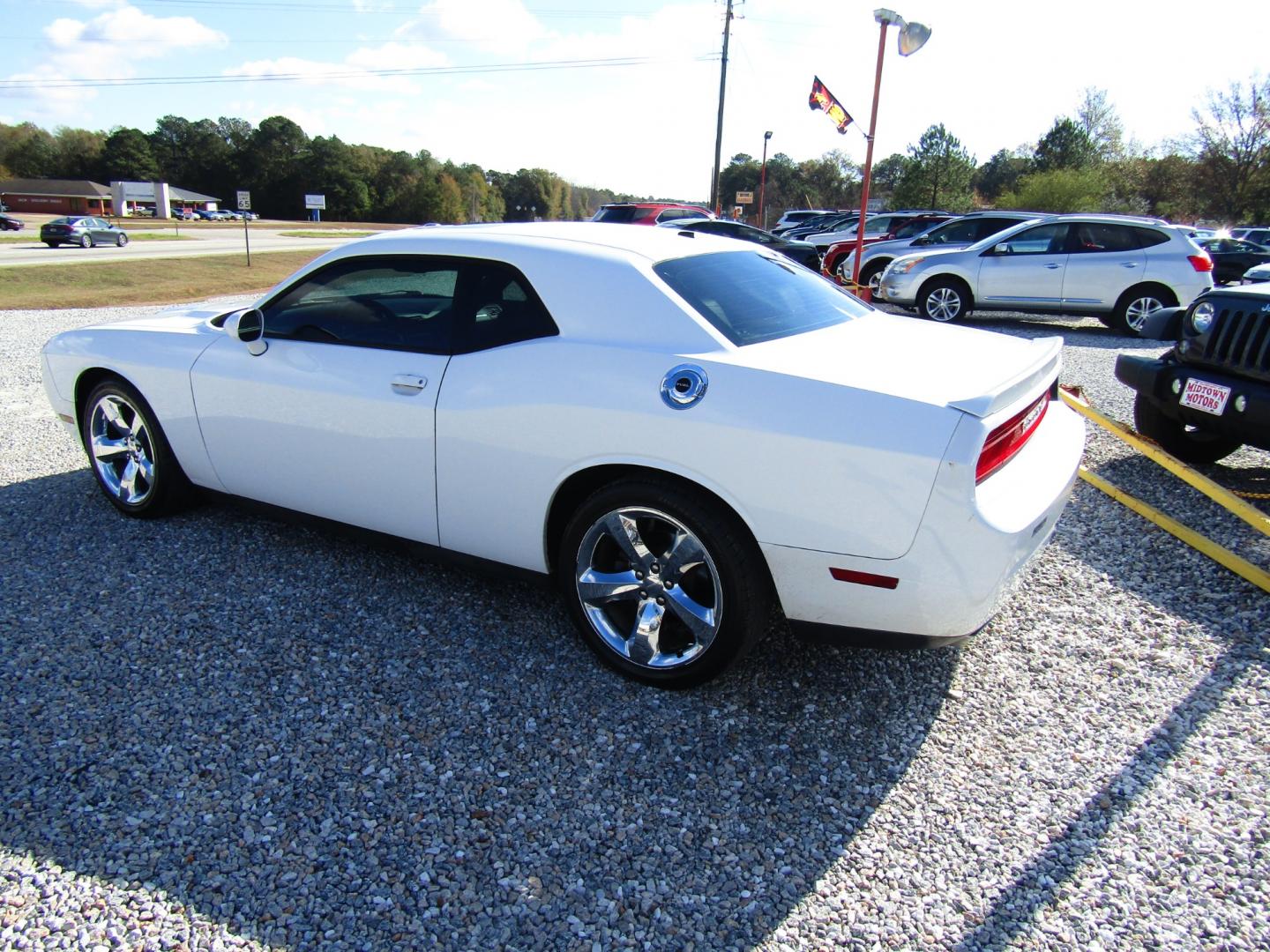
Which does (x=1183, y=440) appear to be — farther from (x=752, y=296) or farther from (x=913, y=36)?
(x=913, y=36)

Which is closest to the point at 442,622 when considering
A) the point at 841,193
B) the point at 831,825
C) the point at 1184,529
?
the point at 831,825

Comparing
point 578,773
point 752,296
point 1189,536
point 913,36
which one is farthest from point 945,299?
point 578,773

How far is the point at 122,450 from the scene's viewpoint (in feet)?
14.0

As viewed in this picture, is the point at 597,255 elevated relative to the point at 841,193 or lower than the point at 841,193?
lower

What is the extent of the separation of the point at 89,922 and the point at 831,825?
1.86 meters

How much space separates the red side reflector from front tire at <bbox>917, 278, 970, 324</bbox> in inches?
404

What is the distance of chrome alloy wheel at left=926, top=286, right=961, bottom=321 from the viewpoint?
39.1 ft

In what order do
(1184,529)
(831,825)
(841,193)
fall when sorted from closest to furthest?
(831,825), (1184,529), (841,193)

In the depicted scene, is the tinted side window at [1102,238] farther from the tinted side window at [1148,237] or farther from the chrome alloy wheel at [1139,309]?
the chrome alloy wheel at [1139,309]

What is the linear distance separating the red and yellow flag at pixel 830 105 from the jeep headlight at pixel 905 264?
3956mm

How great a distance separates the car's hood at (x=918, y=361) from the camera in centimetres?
250

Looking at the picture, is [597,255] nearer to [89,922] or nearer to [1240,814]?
[89,922]

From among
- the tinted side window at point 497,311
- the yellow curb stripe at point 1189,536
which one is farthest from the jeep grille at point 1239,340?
the tinted side window at point 497,311

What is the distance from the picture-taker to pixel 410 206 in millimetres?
102125
